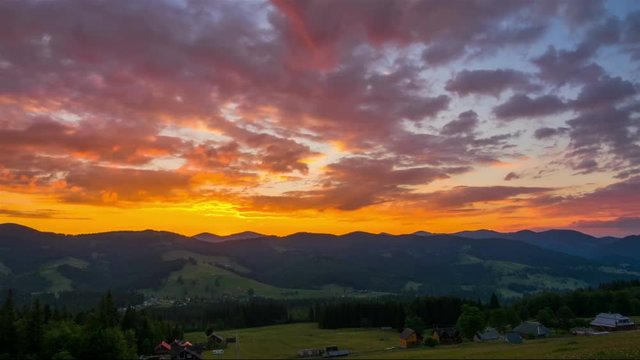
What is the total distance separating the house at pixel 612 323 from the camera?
13138 centimetres

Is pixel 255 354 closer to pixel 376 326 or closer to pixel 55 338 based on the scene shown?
pixel 55 338

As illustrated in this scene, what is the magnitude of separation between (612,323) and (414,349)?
59930 mm

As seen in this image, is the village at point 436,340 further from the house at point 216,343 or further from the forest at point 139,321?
the forest at point 139,321

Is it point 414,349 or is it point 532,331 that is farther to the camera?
point 532,331

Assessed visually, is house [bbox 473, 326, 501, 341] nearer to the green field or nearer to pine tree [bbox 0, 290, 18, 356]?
the green field

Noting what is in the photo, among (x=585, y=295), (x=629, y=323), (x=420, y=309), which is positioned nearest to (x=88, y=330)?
(x=420, y=309)

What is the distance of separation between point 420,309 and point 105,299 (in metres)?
110

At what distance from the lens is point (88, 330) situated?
9756cm

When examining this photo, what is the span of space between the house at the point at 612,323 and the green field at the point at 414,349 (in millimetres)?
27371

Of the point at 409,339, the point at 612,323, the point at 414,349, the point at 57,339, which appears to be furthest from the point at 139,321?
the point at 612,323

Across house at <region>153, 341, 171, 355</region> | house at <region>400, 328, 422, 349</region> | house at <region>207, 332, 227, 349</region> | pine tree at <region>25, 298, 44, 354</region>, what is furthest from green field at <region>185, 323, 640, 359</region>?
pine tree at <region>25, 298, 44, 354</region>

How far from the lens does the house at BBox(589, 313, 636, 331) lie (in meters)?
131

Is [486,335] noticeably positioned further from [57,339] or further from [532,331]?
[57,339]

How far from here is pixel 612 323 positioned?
13325cm
